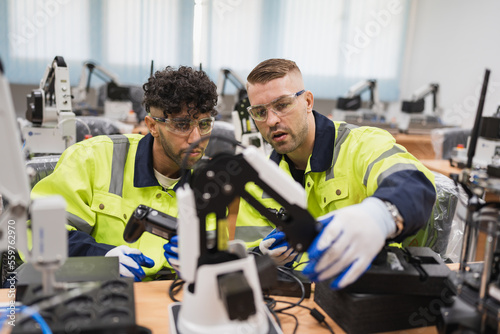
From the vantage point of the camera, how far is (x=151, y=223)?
3.48 feet

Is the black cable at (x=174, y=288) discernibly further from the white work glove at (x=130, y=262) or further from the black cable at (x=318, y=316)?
the black cable at (x=318, y=316)

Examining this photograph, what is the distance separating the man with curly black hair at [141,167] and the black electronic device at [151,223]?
47 centimetres

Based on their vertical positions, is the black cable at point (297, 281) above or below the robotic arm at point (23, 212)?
below

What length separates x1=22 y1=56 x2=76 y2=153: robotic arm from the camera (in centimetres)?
238

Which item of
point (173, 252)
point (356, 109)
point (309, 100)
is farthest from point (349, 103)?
point (173, 252)

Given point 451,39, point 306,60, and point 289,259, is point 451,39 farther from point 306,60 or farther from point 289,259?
point 289,259

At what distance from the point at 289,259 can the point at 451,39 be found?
503 centimetres

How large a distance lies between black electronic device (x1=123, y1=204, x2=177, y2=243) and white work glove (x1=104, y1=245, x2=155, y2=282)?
223mm

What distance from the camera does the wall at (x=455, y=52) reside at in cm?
470

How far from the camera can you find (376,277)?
3.33 ft

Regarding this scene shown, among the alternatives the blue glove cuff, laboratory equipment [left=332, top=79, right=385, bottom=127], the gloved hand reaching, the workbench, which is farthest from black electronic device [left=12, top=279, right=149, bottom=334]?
laboratory equipment [left=332, top=79, right=385, bottom=127]

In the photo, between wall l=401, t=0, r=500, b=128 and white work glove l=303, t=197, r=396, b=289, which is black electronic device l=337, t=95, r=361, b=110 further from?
white work glove l=303, t=197, r=396, b=289

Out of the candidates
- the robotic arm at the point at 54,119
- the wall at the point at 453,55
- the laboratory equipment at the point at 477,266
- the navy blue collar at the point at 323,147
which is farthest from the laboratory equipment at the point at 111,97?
the laboratory equipment at the point at 477,266

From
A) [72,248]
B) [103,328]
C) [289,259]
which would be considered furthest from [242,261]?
[72,248]
